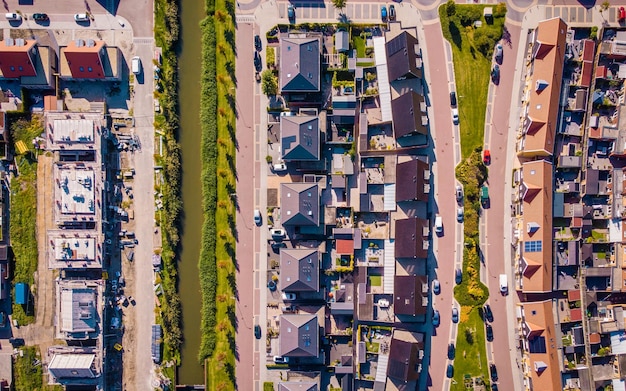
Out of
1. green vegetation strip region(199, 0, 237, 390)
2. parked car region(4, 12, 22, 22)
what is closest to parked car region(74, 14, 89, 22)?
parked car region(4, 12, 22, 22)

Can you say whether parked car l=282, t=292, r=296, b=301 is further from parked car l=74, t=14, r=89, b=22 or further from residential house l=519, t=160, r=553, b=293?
parked car l=74, t=14, r=89, b=22

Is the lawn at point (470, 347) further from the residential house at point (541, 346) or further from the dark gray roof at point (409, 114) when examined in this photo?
the dark gray roof at point (409, 114)

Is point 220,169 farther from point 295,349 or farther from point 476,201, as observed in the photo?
point 476,201

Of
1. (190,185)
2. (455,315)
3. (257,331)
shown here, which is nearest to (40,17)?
(190,185)

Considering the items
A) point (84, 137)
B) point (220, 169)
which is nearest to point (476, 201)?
point (220, 169)

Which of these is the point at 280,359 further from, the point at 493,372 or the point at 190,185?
the point at 493,372

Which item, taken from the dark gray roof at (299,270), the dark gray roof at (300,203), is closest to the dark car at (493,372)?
the dark gray roof at (299,270)
